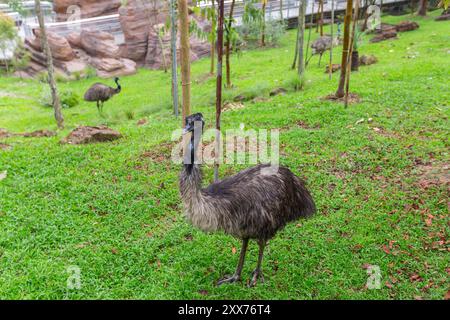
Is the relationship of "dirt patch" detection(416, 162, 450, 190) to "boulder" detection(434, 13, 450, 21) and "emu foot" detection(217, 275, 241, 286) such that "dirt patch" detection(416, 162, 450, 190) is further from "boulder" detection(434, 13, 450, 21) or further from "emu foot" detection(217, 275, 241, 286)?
"boulder" detection(434, 13, 450, 21)

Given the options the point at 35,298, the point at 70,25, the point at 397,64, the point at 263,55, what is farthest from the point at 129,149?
the point at 70,25

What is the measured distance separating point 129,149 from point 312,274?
185 inches

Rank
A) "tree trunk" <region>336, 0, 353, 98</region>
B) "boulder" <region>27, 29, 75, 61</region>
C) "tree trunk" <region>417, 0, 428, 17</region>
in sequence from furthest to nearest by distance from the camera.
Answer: "tree trunk" <region>417, 0, 428, 17</region> → "boulder" <region>27, 29, 75, 61</region> → "tree trunk" <region>336, 0, 353, 98</region>

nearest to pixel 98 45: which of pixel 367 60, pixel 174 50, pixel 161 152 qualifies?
pixel 174 50

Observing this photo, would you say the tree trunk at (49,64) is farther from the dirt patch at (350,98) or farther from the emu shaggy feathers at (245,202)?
the emu shaggy feathers at (245,202)

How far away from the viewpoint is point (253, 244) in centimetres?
565

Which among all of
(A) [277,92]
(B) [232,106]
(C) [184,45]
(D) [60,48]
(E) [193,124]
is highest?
(C) [184,45]

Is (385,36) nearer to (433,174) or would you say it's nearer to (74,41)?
(433,174)

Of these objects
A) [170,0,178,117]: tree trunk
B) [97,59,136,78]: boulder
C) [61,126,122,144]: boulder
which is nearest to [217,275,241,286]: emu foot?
[61,126,122,144]: boulder

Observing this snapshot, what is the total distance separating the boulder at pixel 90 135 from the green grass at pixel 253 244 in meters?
0.33

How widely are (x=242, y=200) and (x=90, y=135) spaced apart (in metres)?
5.15

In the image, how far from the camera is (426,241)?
5160 mm

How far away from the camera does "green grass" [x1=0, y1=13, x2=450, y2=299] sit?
4.66 meters

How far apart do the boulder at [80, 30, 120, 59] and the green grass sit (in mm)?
11802
